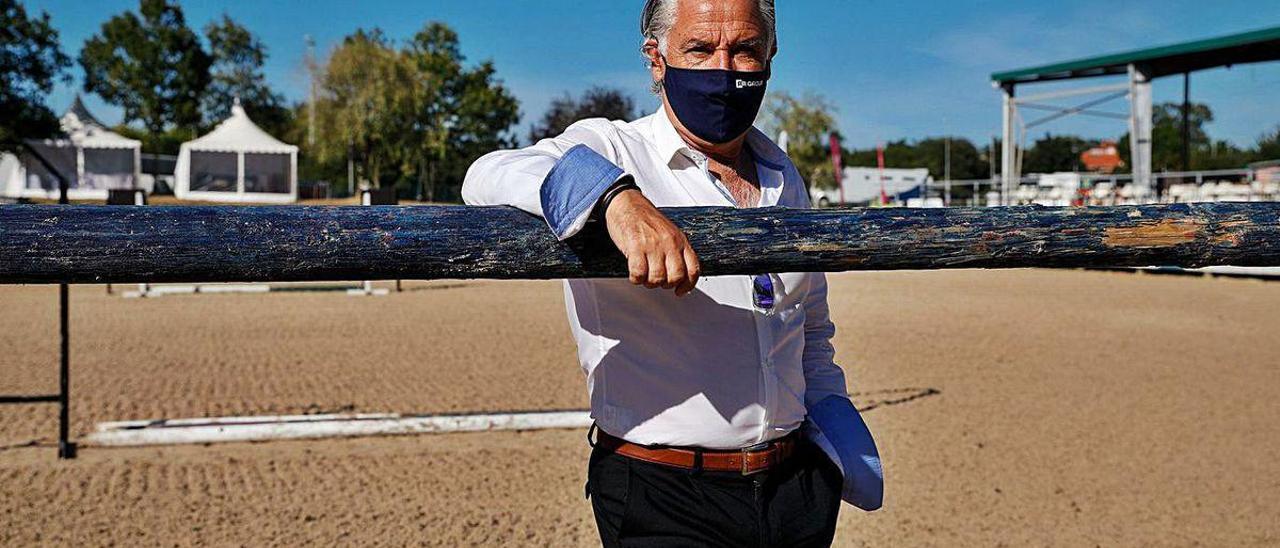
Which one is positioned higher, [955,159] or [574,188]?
[955,159]

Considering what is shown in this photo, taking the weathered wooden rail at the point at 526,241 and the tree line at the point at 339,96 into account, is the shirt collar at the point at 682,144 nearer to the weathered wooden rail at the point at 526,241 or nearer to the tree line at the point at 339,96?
the weathered wooden rail at the point at 526,241

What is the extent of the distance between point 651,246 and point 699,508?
2.65ft

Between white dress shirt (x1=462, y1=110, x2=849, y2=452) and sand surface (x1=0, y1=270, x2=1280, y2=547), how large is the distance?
308cm

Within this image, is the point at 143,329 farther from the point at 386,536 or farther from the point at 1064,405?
the point at 1064,405

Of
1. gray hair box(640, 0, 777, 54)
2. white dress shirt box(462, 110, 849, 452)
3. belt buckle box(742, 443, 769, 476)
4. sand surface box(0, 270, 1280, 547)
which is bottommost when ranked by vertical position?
sand surface box(0, 270, 1280, 547)

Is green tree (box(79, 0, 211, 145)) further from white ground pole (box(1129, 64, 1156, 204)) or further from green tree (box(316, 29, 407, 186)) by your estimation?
white ground pole (box(1129, 64, 1156, 204))

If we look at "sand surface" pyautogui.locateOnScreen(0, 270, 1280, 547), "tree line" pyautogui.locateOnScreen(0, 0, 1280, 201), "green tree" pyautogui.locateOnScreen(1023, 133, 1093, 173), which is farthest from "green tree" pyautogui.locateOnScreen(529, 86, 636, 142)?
"green tree" pyautogui.locateOnScreen(1023, 133, 1093, 173)

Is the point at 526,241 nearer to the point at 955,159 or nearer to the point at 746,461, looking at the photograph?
the point at 746,461

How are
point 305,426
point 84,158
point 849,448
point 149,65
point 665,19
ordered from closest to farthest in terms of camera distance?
point 665,19
point 849,448
point 305,426
point 84,158
point 149,65

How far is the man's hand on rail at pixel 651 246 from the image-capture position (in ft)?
4.77

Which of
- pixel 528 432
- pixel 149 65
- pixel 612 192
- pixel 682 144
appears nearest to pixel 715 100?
pixel 682 144

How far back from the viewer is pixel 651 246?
1462mm

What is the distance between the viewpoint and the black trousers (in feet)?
6.81

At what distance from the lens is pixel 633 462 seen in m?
2.12
